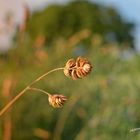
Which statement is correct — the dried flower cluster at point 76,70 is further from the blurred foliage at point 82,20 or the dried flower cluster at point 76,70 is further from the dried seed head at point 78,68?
the blurred foliage at point 82,20

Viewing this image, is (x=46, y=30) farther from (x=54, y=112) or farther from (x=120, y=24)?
(x=54, y=112)

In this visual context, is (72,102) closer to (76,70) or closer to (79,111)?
(79,111)

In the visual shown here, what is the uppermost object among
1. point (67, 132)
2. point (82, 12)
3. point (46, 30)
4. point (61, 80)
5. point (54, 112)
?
point (82, 12)

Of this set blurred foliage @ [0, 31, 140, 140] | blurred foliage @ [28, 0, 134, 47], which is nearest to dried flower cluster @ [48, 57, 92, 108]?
blurred foliage @ [0, 31, 140, 140]

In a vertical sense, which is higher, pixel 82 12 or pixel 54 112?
pixel 82 12

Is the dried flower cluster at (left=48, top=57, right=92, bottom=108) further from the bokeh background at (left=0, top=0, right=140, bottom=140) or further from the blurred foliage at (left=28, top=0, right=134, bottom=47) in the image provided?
the blurred foliage at (left=28, top=0, right=134, bottom=47)

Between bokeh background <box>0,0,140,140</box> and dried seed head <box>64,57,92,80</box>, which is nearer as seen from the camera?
dried seed head <box>64,57,92,80</box>

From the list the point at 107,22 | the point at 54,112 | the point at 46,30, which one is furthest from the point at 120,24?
the point at 54,112

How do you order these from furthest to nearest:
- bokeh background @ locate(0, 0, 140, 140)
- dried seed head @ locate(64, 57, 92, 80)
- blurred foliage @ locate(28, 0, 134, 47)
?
1. blurred foliage @ locate(28, 0, 134, 47)
2. bokeh background @ locate(0, 0, 140, 140)
3. dried seed head @ locate(64, 57, 92, 80)
